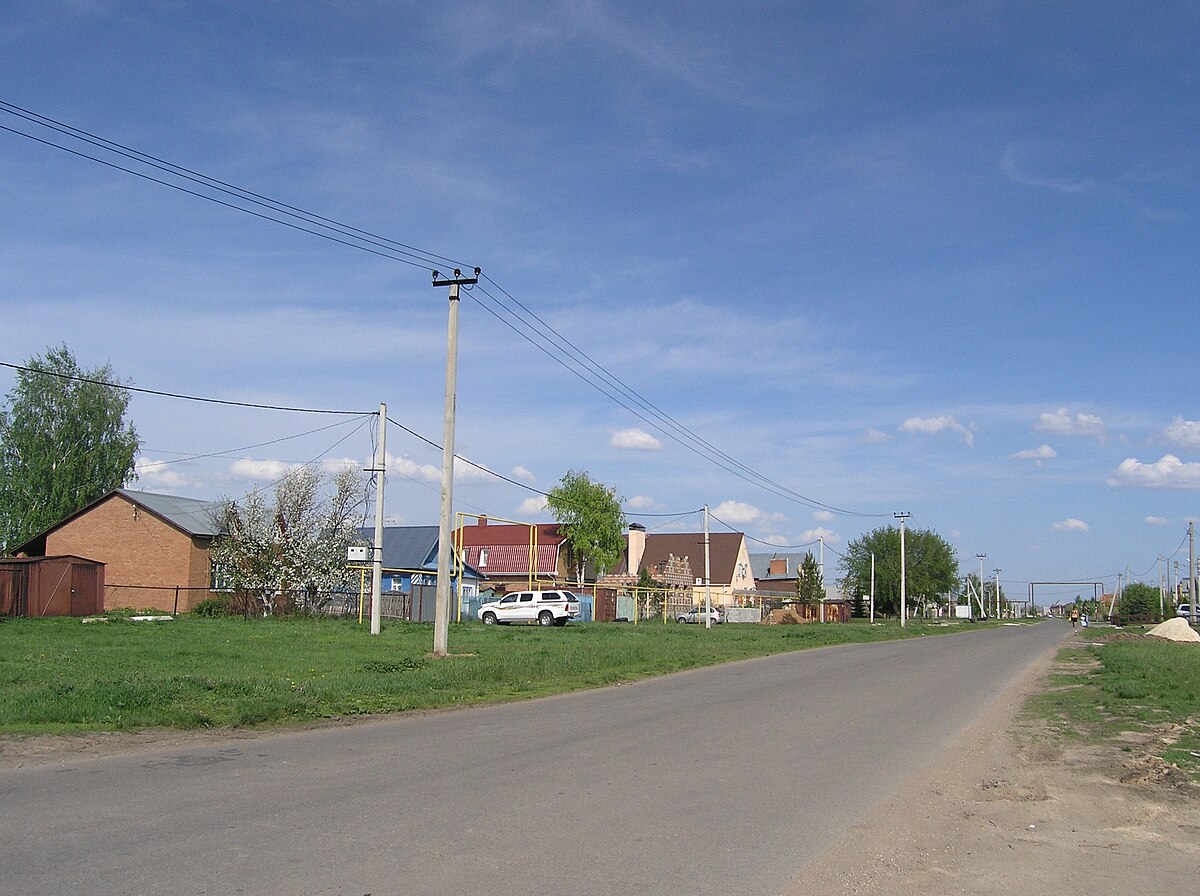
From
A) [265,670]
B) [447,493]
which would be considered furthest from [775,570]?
[265,670]

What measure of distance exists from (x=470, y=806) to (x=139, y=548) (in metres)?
46.9

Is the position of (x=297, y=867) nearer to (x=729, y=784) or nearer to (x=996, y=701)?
(x=729, y=784)

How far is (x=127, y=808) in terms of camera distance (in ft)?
26.0

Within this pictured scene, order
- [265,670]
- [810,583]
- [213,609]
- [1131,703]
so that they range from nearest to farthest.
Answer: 1. [1131,703]
2. [265,670]
3. [213,609]
4. [810,583]

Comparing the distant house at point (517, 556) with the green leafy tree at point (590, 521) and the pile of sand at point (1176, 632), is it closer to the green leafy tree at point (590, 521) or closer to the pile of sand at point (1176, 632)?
the green leafy tree at point (590, 521)

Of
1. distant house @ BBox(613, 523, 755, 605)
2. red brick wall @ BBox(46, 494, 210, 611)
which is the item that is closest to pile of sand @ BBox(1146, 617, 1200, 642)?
distant house @ BBox(613, 523, 755, 605)

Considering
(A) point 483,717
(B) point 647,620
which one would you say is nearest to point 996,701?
(A) point 483,717

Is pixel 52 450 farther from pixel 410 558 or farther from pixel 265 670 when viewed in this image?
pixel 265 670

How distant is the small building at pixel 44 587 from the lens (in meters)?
38.2

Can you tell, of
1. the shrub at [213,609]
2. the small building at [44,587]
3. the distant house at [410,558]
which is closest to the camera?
the small building at [44,587]

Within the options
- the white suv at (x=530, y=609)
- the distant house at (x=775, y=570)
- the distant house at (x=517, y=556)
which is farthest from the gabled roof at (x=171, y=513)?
the distant house at (x=775, y=570)

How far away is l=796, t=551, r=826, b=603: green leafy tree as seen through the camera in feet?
304

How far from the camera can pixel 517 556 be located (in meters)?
79.5

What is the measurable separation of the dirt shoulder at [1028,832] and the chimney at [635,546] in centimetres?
8247
